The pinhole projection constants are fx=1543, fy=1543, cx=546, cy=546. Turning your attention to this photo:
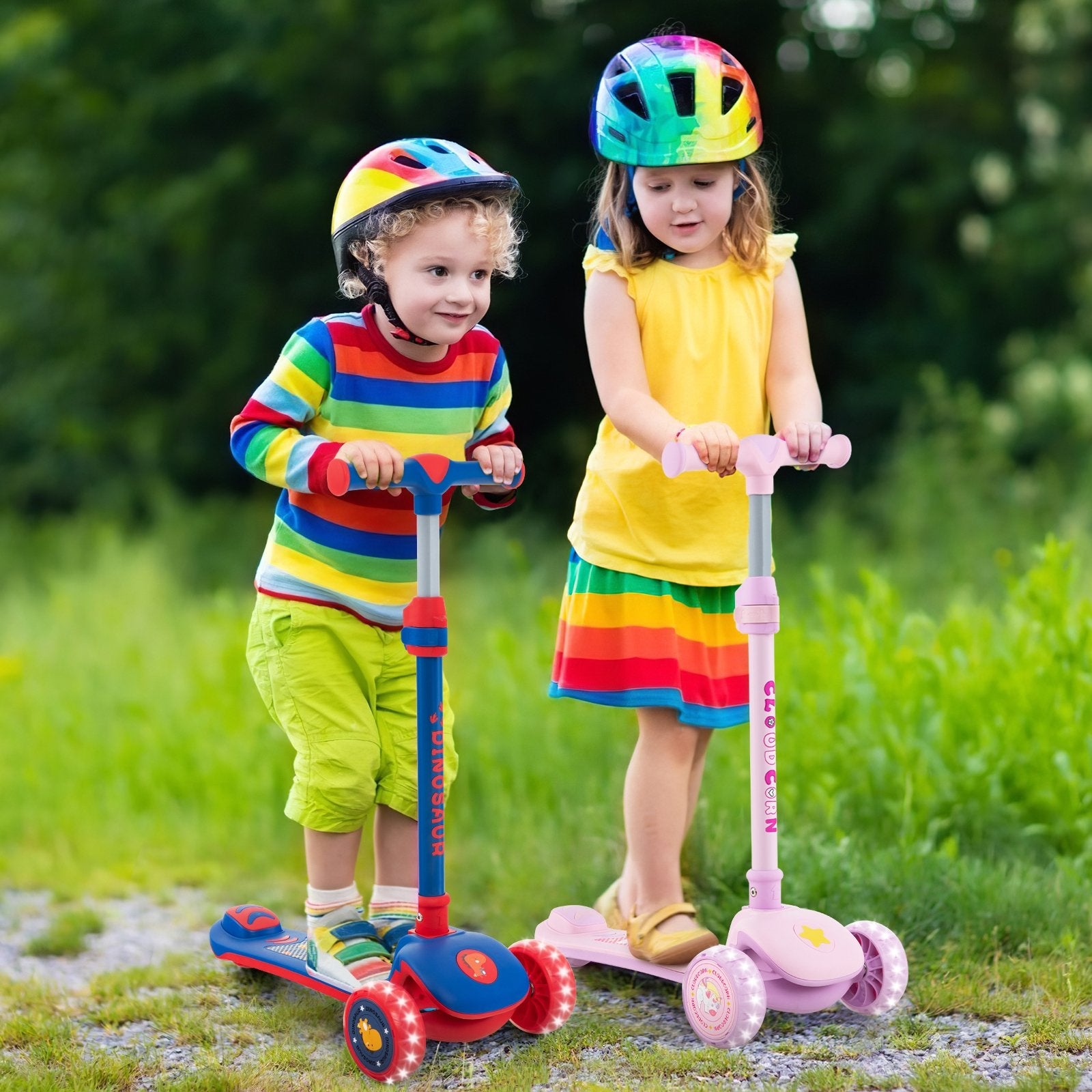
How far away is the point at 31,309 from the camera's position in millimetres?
10703

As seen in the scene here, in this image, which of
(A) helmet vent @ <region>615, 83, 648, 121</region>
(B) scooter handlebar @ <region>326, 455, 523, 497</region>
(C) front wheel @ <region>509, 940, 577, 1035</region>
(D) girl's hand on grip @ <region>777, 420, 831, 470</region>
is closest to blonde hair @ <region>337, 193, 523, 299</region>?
(A) helmet vent @ <region>615, 83, 648, 121</region>

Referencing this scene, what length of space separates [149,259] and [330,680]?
7.41 m

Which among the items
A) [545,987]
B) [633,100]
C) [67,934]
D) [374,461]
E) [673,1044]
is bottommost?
[67,934]

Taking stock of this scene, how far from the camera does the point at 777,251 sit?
3393 mm

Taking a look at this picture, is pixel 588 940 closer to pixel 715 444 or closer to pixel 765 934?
pixel 765 934

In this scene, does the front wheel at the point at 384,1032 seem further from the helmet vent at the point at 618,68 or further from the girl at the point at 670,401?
the helmet vent at the point at 618,68

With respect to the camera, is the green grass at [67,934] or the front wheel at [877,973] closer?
the front wheel at [877,973]

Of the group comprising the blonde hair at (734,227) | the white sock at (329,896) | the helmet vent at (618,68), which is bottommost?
the white sock at (329,896)

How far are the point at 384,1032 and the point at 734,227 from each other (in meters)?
1.81

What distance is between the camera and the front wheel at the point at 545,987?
10.1 feet

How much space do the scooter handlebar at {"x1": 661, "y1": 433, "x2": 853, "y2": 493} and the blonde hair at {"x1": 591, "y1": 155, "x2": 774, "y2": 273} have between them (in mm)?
500

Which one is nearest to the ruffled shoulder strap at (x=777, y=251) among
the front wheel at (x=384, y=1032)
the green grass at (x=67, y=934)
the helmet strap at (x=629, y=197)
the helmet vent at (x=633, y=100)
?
the helmet strap at (x=629, y=197)

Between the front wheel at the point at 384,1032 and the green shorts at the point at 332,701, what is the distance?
0.42m

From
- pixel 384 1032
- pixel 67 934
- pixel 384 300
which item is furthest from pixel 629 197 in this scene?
pixel 67 934
